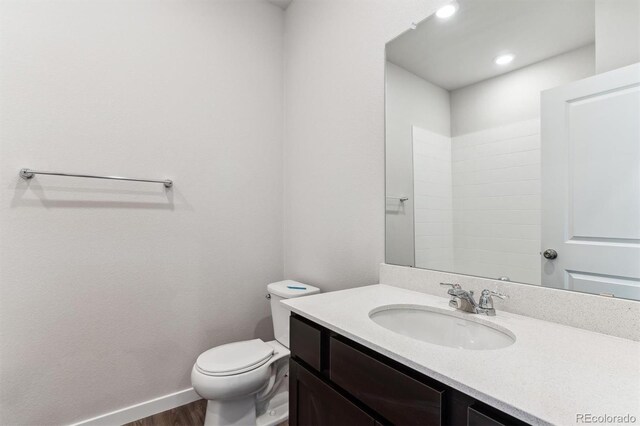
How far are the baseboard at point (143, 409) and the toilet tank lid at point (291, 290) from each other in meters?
0.81

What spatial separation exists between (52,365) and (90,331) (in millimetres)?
199

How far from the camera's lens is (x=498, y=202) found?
3.52ft

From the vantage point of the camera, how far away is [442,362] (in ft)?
2.17

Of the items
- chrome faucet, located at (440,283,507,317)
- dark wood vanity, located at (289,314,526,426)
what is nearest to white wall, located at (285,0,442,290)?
chrome faucet, located at (440,283,507,317)

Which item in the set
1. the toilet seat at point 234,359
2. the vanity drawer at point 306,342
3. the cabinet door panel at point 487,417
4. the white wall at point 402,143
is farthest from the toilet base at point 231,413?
the cabinet door panel at point 487,417

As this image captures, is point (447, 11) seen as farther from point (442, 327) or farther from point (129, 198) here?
point (129, 198)

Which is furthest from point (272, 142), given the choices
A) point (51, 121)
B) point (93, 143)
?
point (51, 121)

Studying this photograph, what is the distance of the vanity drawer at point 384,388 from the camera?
652 mm

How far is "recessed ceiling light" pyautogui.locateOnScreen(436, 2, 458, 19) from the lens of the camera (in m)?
1.20

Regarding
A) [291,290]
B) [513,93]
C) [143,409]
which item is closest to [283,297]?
[291,290]

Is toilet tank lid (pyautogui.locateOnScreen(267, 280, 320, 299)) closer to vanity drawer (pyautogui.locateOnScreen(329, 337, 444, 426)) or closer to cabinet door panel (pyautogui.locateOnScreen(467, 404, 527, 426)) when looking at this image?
vanity drawer (pyautogui.locateOnScreen(329, 337, 444, 426))

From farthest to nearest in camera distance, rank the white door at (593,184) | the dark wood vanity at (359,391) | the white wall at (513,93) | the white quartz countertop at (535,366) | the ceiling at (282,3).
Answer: the ceiling at (282,3), the white wall at (513,93), the white door at (593,184), the dark wood vanity at (359,391), the white quartz countertop at (535,366)

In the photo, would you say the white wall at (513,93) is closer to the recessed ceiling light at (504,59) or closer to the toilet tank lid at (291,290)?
the recessed ceiling light at (504,59)

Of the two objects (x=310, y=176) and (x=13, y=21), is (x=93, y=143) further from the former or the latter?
(x=310, y=176)
